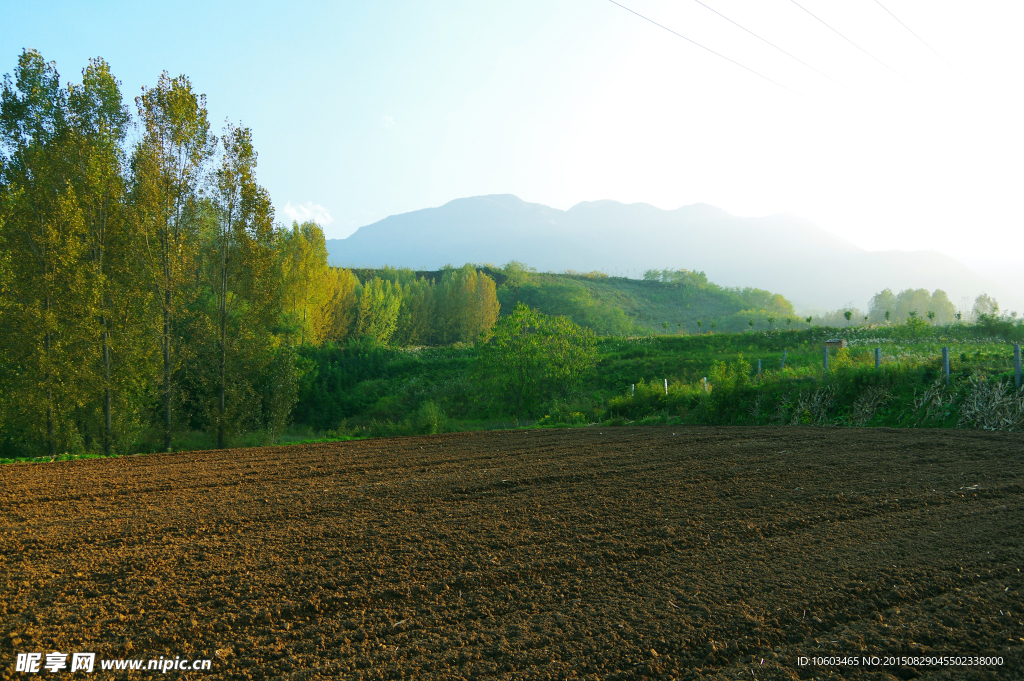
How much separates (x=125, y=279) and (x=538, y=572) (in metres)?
19.3

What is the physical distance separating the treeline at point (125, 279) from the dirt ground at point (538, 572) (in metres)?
8.86

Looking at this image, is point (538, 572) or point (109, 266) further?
point (109, 266)

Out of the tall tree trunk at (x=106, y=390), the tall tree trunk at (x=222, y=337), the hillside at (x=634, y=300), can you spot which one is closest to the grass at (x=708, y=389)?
the tall tree trunk at (x=222, y=337)

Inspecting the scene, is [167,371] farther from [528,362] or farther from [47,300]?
[528,362]

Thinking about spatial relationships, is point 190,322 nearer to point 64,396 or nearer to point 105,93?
point 64,396

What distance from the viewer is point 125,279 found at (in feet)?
60.7

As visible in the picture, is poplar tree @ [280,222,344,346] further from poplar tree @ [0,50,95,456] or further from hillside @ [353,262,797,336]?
hillside @ [353,262,797,336]

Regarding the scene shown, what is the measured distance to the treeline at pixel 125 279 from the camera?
16.5 metres

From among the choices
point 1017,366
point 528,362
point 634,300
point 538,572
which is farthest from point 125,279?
point 634,300

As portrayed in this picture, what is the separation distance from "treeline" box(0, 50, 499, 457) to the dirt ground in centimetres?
886

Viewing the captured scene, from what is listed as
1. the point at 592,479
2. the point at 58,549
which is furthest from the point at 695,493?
the point at 58,549

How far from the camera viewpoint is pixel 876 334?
38938 millimetres

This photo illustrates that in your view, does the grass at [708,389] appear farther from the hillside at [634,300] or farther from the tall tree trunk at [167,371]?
the hillside at [634,300]

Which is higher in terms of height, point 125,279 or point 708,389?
→ point 125,279
